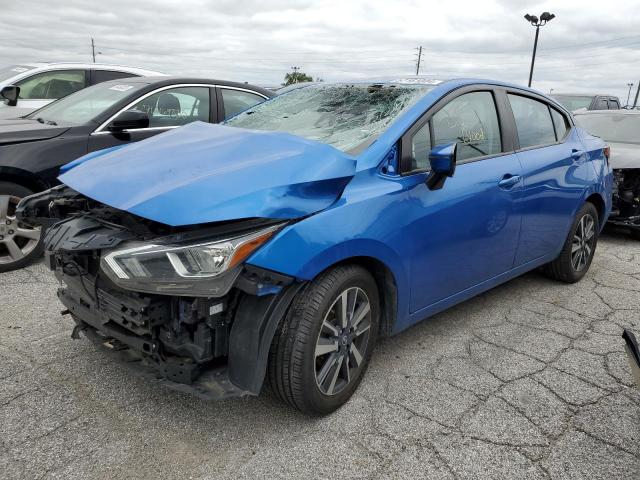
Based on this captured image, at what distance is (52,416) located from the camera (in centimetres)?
254

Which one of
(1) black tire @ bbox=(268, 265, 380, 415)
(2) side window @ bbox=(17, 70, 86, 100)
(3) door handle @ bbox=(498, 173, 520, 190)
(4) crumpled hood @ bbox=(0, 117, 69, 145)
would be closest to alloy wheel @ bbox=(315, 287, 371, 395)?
(1) black tire @ bbox=(268, 265, 380, 415)

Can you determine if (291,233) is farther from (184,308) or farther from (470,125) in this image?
(470,125)

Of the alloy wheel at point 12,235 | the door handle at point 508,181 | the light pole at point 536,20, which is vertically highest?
the light pole at point 536,20

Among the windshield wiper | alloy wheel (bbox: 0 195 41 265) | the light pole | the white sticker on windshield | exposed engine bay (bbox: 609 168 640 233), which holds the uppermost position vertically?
the light pole

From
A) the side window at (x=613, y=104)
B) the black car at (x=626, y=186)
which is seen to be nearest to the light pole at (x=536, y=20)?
the side window at (x=613, y=104)

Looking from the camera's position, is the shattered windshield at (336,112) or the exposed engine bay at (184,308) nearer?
the exposed engine bay at (184,308)

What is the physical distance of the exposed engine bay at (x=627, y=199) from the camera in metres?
6.11

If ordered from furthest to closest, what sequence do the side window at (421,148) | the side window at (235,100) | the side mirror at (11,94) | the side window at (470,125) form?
the side mirror at (11,94) → the side window at (235,100) → the side window at (470,125) → the side window at (421,148)

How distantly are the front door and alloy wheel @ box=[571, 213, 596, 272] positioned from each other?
118 centimetres

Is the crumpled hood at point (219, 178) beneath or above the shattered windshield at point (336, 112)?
beneath

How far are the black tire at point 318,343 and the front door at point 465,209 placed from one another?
1.32 feet

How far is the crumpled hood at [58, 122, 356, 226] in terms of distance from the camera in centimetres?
216

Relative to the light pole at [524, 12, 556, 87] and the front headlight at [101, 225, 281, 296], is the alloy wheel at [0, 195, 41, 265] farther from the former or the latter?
the light pole at [524, 12, 556, 87]

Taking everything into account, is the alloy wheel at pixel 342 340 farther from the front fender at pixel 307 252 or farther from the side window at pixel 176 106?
the side window at pixel 176 106
